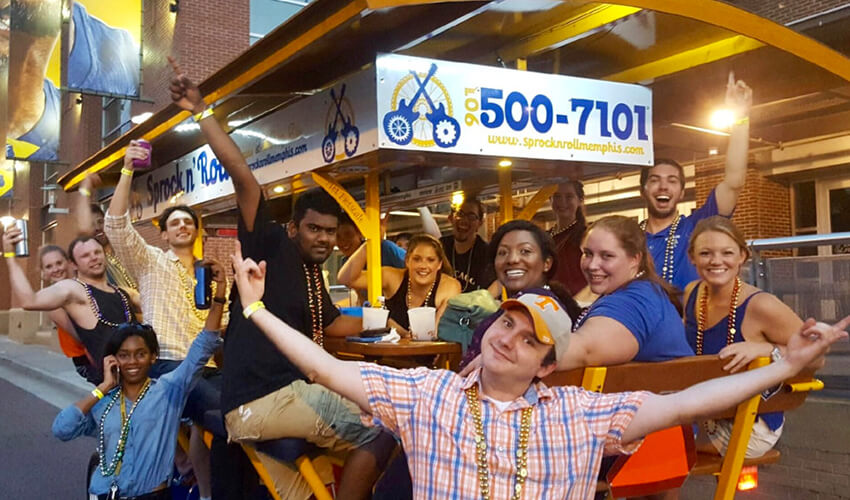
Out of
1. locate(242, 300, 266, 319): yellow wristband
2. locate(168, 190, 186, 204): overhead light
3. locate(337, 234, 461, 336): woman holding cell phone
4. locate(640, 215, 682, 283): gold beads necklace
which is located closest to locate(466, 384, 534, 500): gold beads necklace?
locate(242, 300, 266, 319): yellow wristband

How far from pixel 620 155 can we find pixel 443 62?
4.97ft

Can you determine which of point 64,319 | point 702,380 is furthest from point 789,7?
point 64,319

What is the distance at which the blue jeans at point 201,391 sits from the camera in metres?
4.13

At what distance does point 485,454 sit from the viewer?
2160 millimetres

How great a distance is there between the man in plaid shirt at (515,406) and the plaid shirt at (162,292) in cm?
257

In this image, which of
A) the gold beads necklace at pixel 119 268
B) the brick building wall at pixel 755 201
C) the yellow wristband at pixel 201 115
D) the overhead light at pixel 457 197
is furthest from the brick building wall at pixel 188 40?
the yellow wristband at pixel 201 115

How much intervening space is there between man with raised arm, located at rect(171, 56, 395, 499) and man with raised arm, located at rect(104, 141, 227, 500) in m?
1.41

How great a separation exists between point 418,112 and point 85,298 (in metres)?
2.40

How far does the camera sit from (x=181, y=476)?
4.75m

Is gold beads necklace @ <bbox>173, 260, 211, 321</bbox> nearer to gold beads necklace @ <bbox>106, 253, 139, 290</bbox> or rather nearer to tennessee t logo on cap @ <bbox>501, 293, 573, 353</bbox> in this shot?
gold beads necklace @ <bbox>106, 253, 139, 290</bbox>

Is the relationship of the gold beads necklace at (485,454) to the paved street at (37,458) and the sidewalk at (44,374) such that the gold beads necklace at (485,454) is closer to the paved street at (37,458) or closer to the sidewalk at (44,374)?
the paved street at (37,458)

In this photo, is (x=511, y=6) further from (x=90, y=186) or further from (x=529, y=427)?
(x=90, y=186)

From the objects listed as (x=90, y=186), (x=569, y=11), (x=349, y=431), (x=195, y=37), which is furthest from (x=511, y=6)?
(x=195, y=37)

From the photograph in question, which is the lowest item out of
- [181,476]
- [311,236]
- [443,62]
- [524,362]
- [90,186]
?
[181,476]
